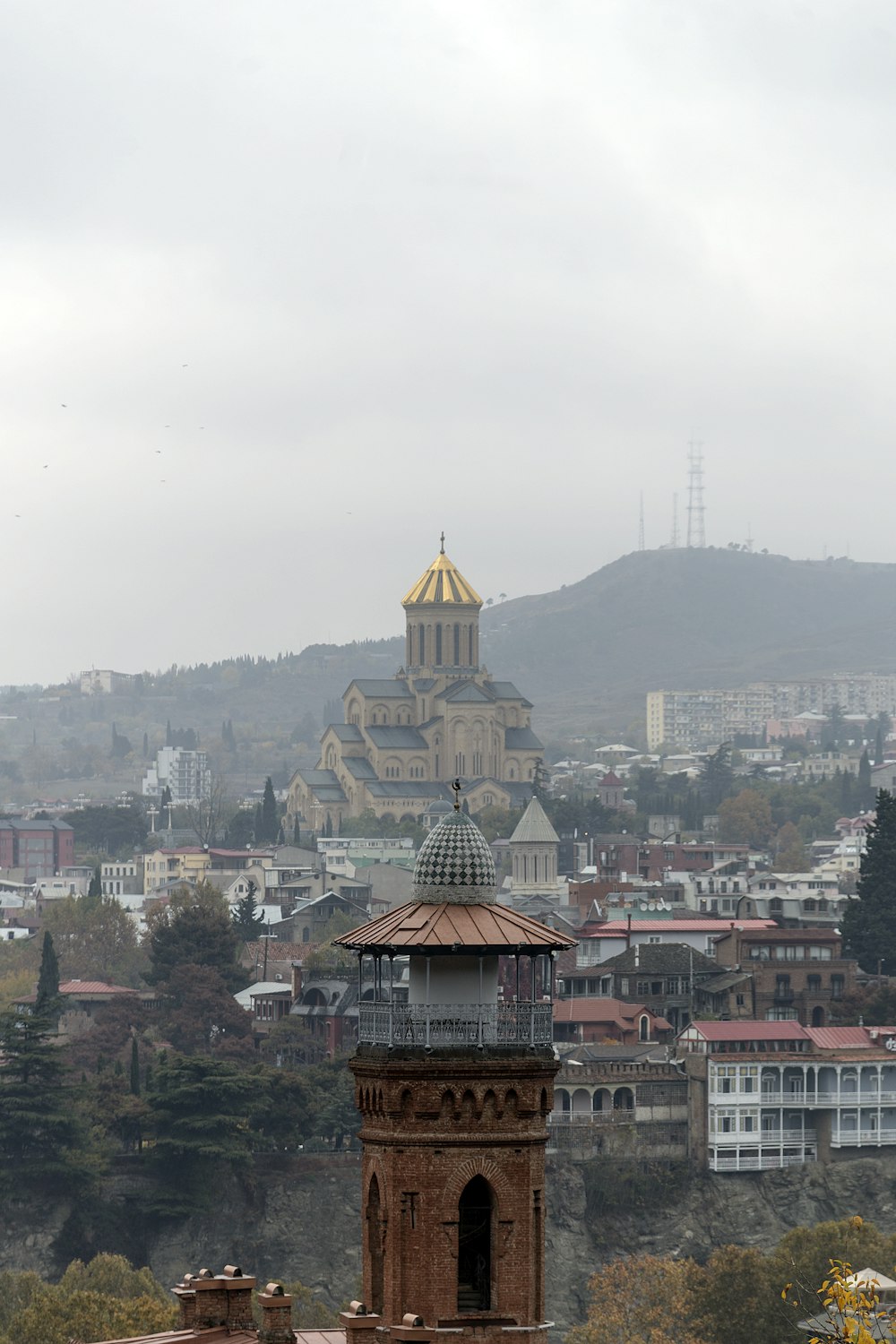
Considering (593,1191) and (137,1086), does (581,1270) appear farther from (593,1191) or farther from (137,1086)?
(137,1086)

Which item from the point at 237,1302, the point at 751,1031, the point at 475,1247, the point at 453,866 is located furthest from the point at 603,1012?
the point at 475,1247

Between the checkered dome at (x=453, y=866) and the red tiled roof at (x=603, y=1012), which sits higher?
the checkered dome at (x=453, y=866)

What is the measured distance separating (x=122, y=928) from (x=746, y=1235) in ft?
220

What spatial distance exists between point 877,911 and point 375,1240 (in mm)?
119943

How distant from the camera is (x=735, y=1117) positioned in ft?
420

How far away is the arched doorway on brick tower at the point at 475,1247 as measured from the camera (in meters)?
31.8

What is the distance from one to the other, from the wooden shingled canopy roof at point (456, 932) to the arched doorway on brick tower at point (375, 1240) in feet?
7.67

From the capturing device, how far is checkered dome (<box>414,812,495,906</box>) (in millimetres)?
32906

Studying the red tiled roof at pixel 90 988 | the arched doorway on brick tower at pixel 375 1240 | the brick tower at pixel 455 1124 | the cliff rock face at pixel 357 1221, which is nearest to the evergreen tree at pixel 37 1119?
the cliff rock face at pixel 357 1221

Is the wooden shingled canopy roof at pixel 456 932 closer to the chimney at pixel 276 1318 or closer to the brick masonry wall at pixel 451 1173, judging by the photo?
the brick masonry wall at pixel 451 1173

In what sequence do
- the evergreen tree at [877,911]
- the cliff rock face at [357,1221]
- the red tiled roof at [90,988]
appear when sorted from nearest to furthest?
1. the cliff rock face at [357,1221]
2. the evergreen tree at [877,911]
3. the red tiled roof at [90,988]

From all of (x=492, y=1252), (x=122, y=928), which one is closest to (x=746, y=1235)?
(x=122, y=928)

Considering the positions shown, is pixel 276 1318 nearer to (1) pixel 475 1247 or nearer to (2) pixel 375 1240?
(2) pixel 375 1240

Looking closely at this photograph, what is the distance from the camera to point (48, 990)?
145 metres
